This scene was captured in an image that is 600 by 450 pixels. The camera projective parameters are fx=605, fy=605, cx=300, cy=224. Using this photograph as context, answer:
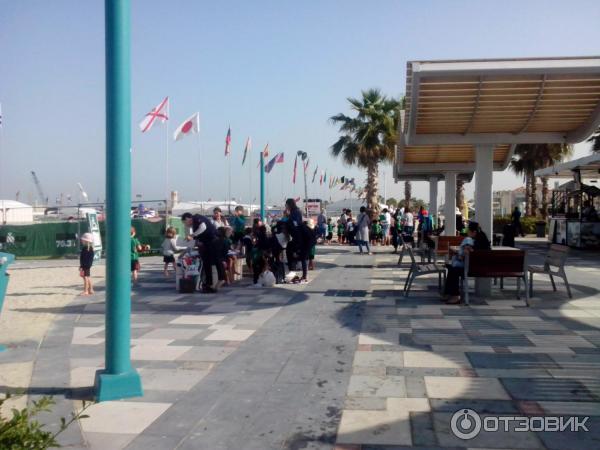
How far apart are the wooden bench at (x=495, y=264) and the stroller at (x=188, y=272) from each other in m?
5.12

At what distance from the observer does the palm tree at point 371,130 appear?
29.9m

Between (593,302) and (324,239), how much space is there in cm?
1816

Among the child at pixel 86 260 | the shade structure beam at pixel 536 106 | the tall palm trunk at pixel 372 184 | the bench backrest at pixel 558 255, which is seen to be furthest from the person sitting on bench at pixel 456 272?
the tall palm trunk at pixel 372 184

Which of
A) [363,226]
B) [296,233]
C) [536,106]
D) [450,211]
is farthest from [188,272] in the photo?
[363,226]

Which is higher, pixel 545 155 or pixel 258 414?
pixel 545 155

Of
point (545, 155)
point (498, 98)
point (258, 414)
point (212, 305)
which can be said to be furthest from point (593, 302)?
point (545, 155)

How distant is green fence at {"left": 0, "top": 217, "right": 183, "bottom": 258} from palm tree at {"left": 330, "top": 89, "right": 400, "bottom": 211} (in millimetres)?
11923

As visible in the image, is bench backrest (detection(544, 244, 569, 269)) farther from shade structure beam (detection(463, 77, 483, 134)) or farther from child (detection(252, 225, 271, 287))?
child (detection(252, 225, 271, 287))

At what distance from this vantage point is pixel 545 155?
→ 37688mm

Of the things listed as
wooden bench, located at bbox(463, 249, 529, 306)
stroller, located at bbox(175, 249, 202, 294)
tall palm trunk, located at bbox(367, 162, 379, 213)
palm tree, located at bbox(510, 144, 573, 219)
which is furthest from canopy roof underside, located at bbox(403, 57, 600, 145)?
palm tree, located at bbox(510, 144, 573, 219)

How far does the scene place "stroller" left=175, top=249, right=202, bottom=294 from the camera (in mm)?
11656

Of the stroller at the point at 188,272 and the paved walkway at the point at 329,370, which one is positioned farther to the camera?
the stroller at the point at 188,272

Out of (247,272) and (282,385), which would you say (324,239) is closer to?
(247,272)

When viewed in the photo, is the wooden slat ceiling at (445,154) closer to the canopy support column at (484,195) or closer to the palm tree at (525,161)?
the canopy support column at (484,195)
